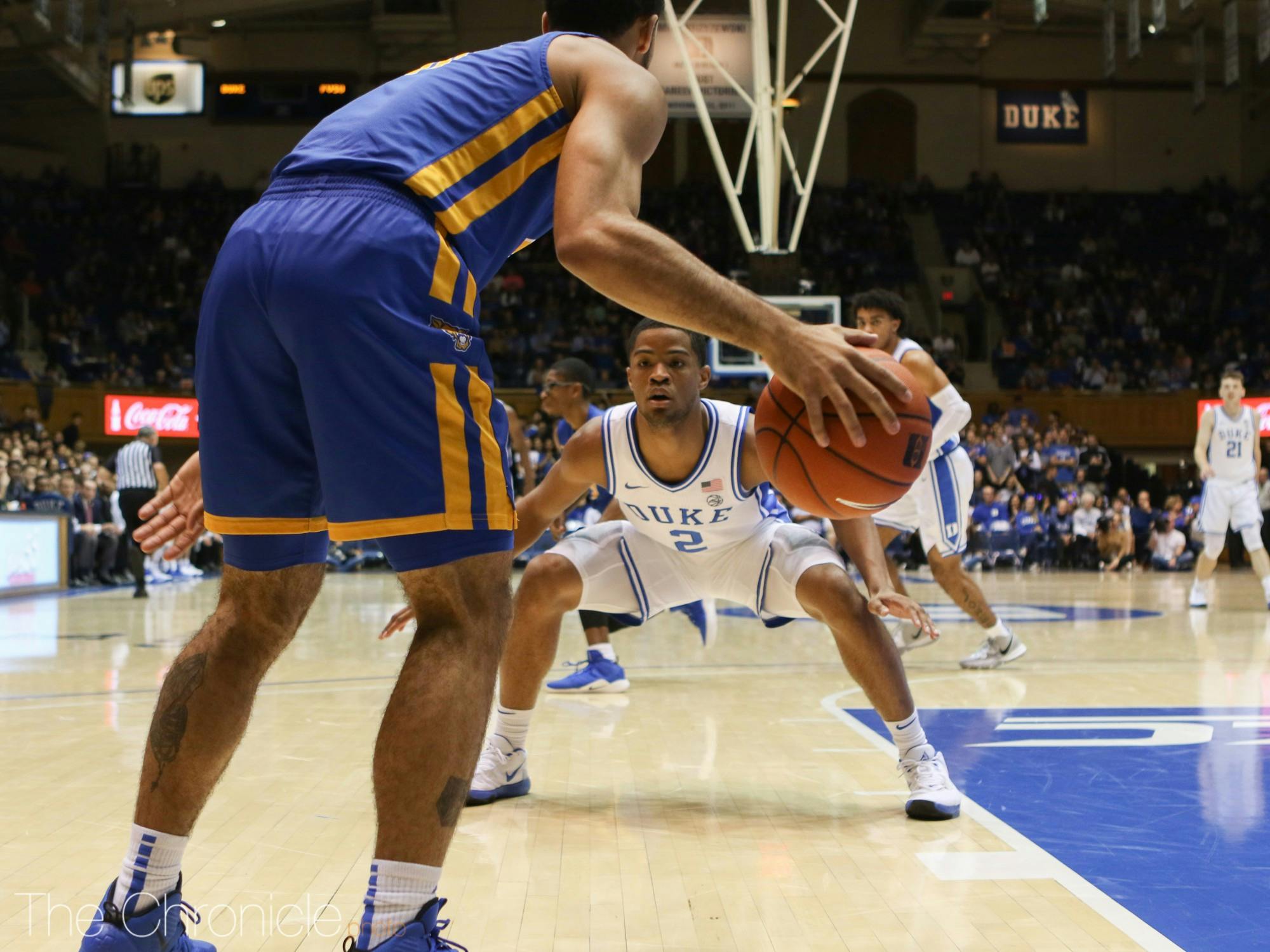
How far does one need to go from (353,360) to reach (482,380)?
0.22 m

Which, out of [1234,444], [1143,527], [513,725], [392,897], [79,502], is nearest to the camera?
[392,897]

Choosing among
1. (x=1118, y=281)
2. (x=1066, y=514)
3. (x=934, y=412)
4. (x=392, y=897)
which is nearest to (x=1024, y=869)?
(x=392, y=897)

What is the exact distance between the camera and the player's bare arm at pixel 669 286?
1.80 m

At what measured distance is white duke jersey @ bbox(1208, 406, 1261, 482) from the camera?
404 inches

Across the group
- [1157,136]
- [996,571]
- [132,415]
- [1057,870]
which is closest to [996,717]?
[1057,870]

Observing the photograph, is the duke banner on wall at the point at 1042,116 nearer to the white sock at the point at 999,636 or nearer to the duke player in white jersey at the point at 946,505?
the duke player in white jersey at the point at 946,505

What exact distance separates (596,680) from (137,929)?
3777mm

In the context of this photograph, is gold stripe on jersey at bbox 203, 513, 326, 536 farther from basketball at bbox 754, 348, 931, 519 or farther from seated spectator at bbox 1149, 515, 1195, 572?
seated spectator at bbox 1149, 515, 1195, 572

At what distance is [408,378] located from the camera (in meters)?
1.88

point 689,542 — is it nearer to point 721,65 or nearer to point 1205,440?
point 1205,440

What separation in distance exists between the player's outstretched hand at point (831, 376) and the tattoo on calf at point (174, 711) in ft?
3.64

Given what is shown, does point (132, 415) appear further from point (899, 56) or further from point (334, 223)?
point (334, 223)

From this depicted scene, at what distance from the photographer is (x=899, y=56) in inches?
1104

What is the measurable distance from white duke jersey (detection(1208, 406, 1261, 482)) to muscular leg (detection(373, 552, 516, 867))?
32.0ft
